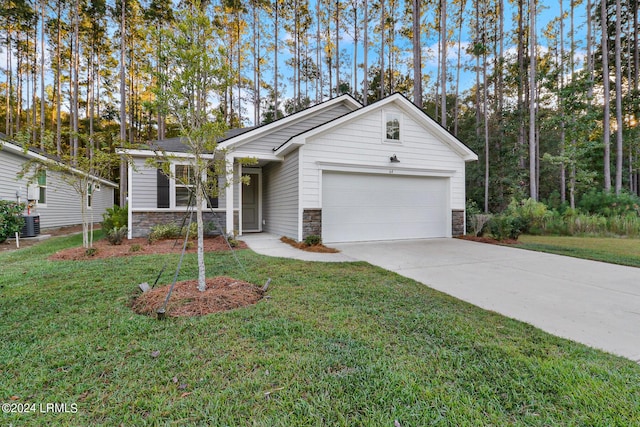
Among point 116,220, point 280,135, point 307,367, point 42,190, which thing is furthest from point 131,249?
point 42,190

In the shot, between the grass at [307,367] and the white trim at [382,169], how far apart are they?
5.40 metres

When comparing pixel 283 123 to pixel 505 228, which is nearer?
pixel 505 228

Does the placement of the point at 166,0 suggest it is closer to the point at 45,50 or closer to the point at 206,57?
the point at 45,50

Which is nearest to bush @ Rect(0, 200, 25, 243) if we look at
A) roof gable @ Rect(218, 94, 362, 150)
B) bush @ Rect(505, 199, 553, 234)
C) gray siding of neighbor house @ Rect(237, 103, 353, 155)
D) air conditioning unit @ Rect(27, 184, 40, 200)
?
air conditioning unit @ Rect(27, 184, 40, 200)

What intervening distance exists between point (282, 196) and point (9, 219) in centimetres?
806

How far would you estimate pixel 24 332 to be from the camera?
2.60 metres

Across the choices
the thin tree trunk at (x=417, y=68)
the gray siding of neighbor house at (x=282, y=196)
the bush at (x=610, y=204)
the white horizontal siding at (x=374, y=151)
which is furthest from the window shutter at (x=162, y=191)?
the bush at (x=610, y=204)

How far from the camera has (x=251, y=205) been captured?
446 inches

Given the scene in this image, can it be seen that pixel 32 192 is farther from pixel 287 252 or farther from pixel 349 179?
pixel 349 179

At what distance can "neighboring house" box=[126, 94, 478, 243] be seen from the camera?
8.23 metres

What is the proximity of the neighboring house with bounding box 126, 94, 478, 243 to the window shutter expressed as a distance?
0.09 feet

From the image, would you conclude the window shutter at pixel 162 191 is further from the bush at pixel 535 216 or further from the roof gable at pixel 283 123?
the bush at pixel 535 216

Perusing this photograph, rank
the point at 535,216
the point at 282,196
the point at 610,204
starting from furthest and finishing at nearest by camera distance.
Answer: the point at 610,204
the point at 535,216
the point at 282,196

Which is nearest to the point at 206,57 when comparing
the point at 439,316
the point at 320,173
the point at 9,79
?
the point at 439,316
